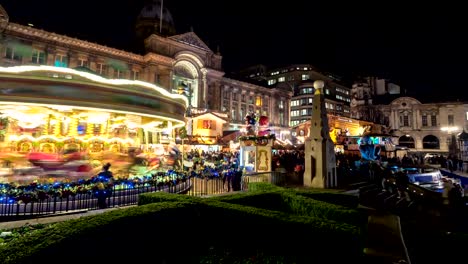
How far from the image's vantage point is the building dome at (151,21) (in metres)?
46.2

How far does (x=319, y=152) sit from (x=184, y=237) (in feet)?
32.1

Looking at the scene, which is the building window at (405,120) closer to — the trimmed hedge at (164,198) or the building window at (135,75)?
the building window at (135,75)

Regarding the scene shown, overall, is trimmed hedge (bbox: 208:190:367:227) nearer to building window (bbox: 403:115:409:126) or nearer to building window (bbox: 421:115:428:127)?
building window (bbox: 403:115:409:126)

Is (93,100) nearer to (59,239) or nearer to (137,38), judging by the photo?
(59,239)

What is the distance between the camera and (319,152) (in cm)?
1329

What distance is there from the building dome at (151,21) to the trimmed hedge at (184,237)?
151ft

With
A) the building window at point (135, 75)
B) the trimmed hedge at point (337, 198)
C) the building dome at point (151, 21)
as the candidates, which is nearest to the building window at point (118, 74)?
the building window at point (135, 75)

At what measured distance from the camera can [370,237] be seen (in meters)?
3.74

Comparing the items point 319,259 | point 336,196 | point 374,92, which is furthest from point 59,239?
point 374,92

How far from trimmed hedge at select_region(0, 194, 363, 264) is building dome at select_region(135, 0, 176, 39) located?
46.2 metres

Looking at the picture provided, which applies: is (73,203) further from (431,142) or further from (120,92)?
(431,142)

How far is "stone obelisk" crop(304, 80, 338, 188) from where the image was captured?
43.5 feet

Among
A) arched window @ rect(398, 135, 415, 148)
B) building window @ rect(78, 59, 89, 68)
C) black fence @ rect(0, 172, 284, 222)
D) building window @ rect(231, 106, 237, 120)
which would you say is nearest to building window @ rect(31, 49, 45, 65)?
building window @ rect(78, 59, 89, 68)

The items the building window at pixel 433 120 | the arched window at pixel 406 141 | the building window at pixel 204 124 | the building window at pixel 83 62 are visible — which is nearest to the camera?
the building window at pixel 83 62
